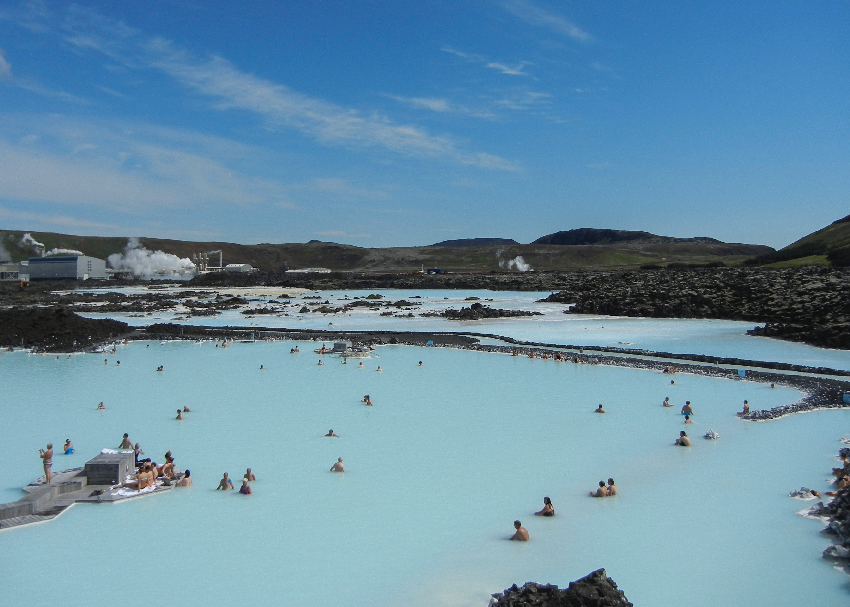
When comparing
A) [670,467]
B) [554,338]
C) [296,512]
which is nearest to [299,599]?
[296,512]

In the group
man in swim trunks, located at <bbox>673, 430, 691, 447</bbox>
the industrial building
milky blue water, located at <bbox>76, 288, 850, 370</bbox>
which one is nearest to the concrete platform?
man in swim trunks, located at <bbox>673, 430, 691, 447</bbox>

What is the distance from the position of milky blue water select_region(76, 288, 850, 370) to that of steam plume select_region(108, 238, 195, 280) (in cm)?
7535

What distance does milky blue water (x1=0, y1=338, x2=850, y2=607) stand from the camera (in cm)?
888

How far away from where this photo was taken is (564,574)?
8.96m

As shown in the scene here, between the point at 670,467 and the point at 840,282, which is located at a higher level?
the point at 840,282

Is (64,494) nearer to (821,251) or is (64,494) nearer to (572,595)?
(572,595)

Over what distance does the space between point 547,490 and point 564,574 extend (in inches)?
134

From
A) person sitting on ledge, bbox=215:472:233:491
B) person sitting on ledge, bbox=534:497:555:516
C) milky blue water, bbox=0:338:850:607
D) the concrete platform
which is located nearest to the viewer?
milky blue water, bbox=0:338:850:607

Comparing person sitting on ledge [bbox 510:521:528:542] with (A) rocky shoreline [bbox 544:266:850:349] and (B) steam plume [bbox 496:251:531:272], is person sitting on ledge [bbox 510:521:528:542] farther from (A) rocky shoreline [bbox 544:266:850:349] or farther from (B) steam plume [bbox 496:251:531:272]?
(B) steam plume [bbox 496:251:531:272]

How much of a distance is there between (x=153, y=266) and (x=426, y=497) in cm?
12118

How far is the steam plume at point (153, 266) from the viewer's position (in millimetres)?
120875

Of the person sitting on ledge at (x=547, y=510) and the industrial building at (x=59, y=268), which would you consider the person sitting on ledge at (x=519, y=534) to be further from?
the industrial building at (x=59, y=268)

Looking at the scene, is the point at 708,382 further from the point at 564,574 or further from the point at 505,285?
the point at 505,285

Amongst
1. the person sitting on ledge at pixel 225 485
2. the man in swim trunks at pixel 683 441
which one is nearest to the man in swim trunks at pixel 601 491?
the man in swim trunks at pixel 683 441
